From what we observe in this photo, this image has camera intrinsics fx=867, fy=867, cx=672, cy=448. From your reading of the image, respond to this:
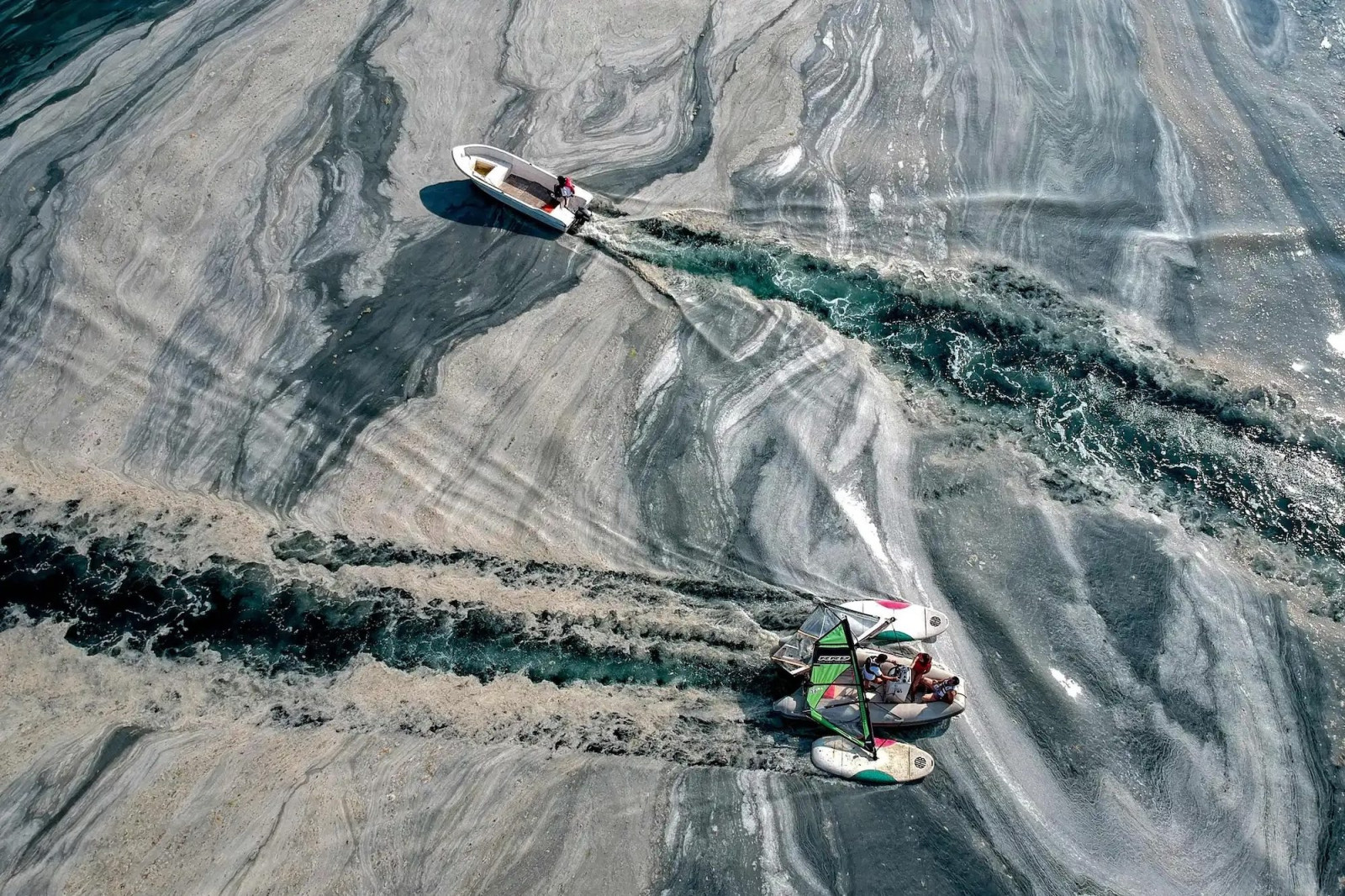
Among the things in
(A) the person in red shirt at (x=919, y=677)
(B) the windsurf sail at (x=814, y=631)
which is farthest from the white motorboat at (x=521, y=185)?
(A) the person in red shirt at (x=919, y=677)

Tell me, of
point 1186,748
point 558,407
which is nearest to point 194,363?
point 558,407

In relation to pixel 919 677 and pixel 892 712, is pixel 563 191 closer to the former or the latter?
pixel 919 677

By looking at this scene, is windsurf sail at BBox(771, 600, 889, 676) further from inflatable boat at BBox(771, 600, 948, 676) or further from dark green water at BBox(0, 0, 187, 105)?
dark green water at BBox(0, 0, 187, 105)

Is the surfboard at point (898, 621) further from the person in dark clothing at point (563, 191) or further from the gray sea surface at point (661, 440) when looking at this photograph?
the person in dark clothing at point (563, 191)

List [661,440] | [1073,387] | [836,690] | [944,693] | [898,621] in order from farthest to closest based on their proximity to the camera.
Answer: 1. [1073,387]
2. [661,440]
3. [898,621]
4. [836,690]
5. [944,693]

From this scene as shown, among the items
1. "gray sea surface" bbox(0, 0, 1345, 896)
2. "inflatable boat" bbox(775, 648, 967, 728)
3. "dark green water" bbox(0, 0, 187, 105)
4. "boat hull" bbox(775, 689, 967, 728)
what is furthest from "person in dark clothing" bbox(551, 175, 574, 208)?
"dark green water" bbox(0, 0, 187, 105)

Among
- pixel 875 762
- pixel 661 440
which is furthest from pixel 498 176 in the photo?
pixel 875 762
